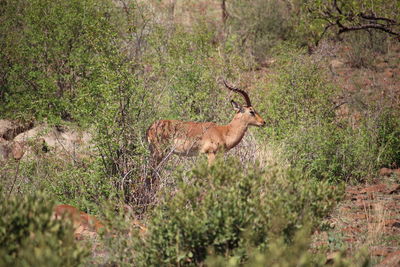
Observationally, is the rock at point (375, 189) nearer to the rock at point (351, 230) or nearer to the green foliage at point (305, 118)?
the green foliage at point (305, 118)

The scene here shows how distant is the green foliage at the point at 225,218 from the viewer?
15.6 feet

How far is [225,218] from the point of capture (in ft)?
15.8

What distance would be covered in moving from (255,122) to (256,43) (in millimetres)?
10564

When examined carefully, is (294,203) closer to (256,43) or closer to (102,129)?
(102,129)

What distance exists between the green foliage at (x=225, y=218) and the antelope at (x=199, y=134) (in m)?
3.58

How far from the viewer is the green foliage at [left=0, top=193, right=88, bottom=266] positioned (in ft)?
12.5

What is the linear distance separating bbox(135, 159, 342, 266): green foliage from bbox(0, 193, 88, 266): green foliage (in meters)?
0.84

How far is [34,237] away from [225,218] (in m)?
1.65

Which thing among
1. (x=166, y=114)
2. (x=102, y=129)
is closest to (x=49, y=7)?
(x=166, y=114)

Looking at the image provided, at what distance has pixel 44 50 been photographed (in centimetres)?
1392

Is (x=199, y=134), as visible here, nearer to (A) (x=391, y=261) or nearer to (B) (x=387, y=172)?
(B) (x=387, y=172)

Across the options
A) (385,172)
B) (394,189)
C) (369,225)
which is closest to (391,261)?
(369,225)

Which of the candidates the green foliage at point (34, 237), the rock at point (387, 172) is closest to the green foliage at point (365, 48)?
the rock at point (387, 172)

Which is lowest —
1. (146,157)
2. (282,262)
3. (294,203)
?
(146,157)
